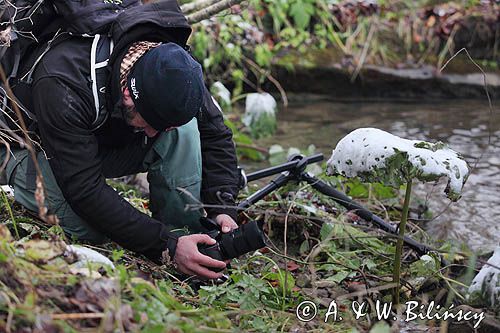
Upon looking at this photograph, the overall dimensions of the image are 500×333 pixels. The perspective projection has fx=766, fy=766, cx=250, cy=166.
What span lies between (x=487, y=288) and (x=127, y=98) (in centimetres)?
126

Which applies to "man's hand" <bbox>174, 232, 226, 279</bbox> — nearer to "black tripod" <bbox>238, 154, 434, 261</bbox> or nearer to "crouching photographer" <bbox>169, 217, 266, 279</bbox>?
"crouching photographer" <bbox>169, 217, 266, 279</bbox>

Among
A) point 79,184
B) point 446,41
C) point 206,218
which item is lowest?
point 446,41

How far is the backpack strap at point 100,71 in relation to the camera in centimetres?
250

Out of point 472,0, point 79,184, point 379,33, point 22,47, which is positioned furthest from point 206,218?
point 472,0

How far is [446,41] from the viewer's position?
269 inches

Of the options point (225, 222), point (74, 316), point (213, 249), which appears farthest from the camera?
point (225, 222)

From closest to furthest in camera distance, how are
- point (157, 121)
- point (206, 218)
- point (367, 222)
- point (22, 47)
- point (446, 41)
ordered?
1. point (157, 121)
2. point (22, 47)
3. point (206, 218)
4. point (367, 222)
5. point (446, 41)

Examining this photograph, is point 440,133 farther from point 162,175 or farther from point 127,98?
point 127,98

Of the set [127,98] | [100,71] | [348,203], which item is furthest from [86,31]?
[348,203]

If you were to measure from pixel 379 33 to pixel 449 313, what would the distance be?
4797mm

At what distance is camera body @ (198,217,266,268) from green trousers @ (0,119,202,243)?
0.28 meters

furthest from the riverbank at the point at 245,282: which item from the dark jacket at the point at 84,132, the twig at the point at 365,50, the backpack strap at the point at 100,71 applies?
the twig at the point at 365,50

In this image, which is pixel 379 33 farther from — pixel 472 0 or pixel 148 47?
pixel 148 47

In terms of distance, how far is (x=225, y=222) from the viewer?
112 inches
